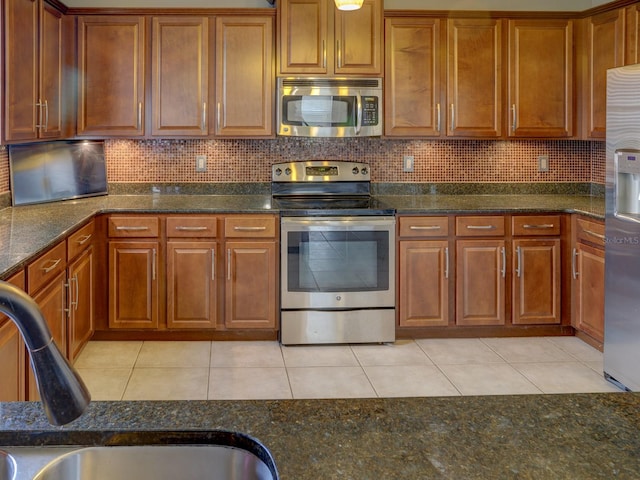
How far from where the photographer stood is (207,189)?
190 inches

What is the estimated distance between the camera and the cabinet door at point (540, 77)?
4574 millimetres

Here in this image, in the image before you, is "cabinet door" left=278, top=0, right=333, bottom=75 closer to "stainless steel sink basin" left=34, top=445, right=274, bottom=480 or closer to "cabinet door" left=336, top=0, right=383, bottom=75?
"cabinet door" left=336, top=0, right=383, bottom=75

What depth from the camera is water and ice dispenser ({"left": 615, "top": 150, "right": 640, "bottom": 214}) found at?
3234 mm

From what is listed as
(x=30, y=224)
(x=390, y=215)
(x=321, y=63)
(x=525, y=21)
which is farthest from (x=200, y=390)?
(x=525, y=21)

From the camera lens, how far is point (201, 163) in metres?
4.82

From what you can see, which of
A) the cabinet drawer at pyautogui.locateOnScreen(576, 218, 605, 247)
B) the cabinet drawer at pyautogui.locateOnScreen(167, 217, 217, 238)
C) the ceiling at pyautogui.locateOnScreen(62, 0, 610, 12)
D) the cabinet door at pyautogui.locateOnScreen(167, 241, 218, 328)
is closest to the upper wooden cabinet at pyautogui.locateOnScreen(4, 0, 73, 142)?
the ceiling at pyautogui.locateOnScreen(62, 0, 610, 12)

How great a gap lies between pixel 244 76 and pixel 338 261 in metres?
1.39

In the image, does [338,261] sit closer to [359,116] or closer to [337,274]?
[337,274]

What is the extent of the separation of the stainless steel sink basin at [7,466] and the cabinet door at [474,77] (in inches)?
158

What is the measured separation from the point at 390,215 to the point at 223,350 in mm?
1344

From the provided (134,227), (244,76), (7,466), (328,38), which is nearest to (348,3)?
(328,38)

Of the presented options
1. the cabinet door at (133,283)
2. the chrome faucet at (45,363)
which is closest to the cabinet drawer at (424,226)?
the cabinet door at (133,283)

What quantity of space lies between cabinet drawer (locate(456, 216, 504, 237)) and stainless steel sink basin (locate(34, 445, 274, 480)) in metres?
3.49

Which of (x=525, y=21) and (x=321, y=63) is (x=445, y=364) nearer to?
(x=321, y=63)
